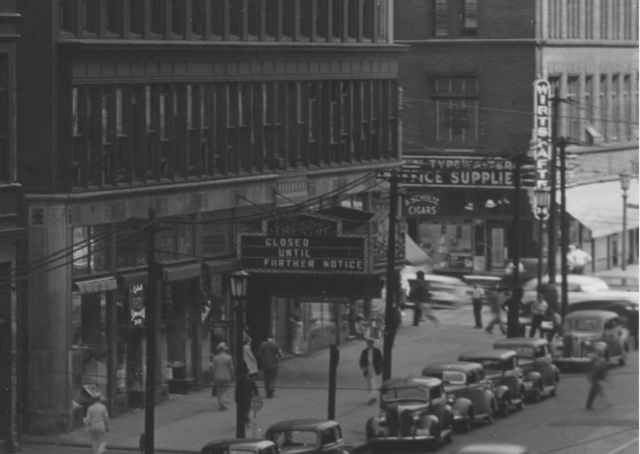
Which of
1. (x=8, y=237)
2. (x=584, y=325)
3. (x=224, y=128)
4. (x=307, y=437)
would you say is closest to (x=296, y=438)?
(x=307, y=437)

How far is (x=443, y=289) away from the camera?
76562 millimetres

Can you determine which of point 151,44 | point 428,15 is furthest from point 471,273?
point 151,44

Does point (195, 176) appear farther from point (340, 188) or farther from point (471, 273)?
point (471, 273)

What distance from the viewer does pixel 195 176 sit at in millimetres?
58188

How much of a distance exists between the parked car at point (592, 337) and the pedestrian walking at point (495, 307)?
35.0 ft

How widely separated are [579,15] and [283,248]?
45.5 feet

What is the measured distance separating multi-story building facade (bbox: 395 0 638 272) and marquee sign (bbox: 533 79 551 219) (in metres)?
0.64

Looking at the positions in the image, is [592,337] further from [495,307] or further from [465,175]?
[465,175]

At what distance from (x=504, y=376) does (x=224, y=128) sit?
37.9ft

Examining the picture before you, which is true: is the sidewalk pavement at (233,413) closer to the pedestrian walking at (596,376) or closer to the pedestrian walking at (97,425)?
the pedestrian walking at (97,425)

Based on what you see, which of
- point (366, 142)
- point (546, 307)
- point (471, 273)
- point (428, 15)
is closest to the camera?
point (546, 307)

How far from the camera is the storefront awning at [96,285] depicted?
5134cm

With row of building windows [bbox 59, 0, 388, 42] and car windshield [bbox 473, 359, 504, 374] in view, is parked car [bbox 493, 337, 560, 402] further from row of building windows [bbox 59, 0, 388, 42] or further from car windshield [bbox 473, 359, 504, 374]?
row of building windows [bbox 59, 0, 388, 42]

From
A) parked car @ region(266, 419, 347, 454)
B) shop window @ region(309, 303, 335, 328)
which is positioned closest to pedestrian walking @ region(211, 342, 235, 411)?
parked car @ region(266, 419, 347, 454)
